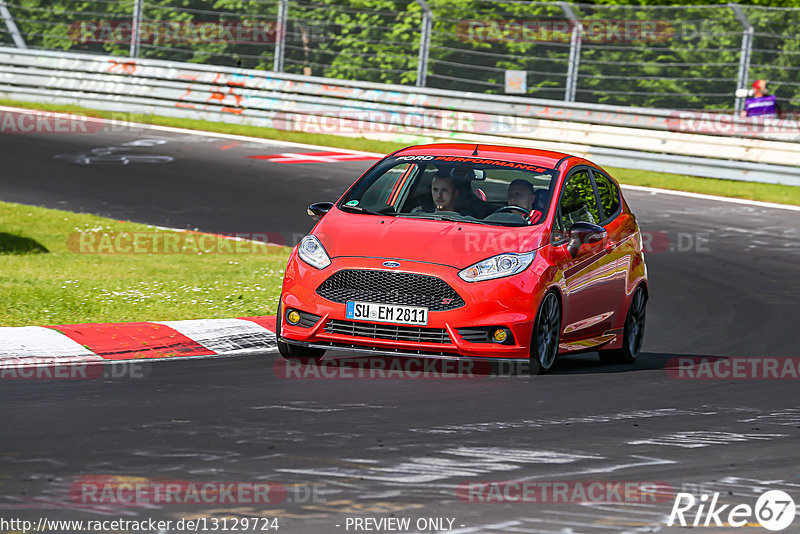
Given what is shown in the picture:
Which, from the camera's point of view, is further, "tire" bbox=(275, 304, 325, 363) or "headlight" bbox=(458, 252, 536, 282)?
"tire" bbox=(275, 304, 325, 363)

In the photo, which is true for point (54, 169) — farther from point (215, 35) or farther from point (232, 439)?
point (232, 439)

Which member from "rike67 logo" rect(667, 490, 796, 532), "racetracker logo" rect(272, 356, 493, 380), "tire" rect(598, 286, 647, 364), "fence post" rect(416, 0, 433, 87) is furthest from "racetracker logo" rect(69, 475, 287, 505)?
"fence post" rect(416, 0, 433, 87)

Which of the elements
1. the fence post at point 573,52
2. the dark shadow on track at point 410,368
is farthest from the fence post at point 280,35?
the dark shadow on track at point 410,368

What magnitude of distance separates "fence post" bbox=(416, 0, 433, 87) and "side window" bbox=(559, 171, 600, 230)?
44.8ft

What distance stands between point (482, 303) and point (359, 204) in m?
1.52

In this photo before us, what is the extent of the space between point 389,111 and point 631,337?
13.9 meters

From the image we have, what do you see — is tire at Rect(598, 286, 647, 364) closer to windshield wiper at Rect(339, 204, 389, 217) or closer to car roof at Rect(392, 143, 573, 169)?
car roof at Rect(392, 143, 573, 169)

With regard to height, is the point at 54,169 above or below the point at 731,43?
below

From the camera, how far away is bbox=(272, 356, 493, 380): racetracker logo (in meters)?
9.25

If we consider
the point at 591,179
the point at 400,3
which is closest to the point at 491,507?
the point at 591,179

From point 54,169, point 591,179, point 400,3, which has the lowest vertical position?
point 54,169

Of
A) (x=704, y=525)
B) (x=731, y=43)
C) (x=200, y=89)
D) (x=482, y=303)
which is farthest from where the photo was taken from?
(x=200, y=89)

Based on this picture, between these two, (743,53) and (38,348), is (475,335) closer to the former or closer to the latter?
(38,348)

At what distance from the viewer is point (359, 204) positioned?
1030cm
